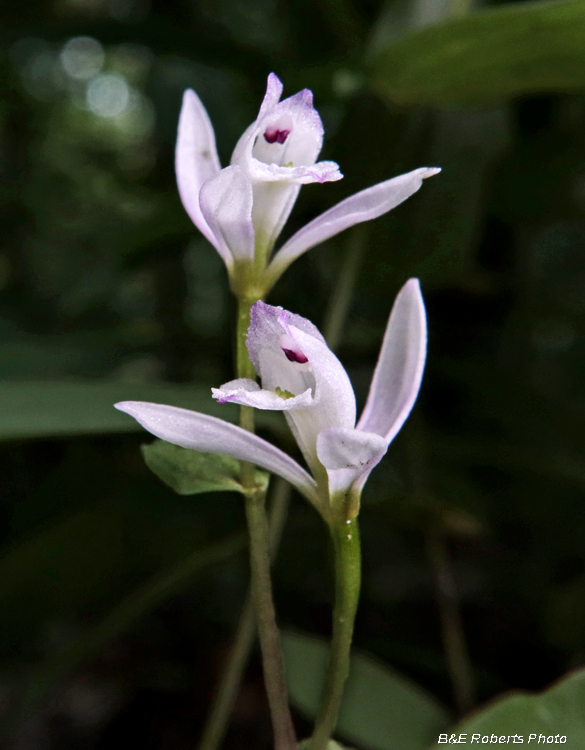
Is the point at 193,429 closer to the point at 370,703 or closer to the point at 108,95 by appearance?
the point at 370,703

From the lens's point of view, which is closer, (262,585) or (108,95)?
(262,585)

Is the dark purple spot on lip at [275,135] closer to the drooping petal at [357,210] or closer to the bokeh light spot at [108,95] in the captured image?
the drooping petal at [357,210]

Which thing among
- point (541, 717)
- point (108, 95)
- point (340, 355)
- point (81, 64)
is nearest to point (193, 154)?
point (541, 717)

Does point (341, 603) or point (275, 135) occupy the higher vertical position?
point (275, 135)

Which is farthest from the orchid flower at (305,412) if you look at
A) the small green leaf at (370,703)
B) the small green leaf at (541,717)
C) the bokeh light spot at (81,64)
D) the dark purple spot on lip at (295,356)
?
the bokeh light spot at (81,64)

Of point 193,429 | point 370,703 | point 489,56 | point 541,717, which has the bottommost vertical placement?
point 370,703

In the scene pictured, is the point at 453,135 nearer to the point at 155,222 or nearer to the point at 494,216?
the point at 494,216

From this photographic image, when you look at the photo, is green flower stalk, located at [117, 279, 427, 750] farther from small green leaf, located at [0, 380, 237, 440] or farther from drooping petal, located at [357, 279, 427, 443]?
small green leaf, located at [0, 380, 237, 440]

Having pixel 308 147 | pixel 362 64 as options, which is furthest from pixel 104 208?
pixel 308 147
